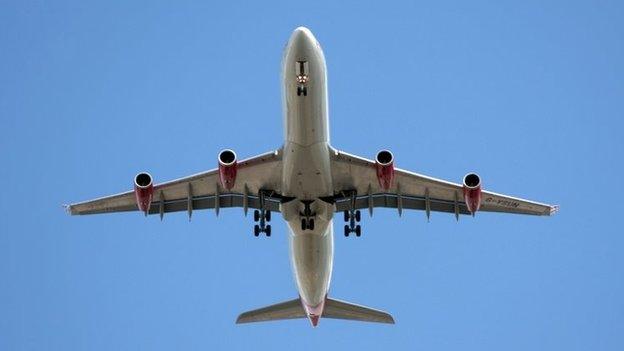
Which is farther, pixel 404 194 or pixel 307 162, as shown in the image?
pixel 404 194

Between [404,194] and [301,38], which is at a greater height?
[301,38]

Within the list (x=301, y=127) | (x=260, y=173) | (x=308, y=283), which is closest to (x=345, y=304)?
(x=308, y=283)

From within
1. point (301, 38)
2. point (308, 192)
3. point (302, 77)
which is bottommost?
point (308, 192)

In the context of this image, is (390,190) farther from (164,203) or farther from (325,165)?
(164,203)

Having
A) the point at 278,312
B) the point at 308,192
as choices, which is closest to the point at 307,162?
the point at 308,192

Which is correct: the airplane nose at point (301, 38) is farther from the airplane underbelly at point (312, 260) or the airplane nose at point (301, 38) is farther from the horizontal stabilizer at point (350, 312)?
the horizontal stabilizer at point (350, 312)

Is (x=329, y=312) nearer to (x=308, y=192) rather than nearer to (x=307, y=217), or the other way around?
(x=307, y=217)

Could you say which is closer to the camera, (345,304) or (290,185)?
(290,185)
